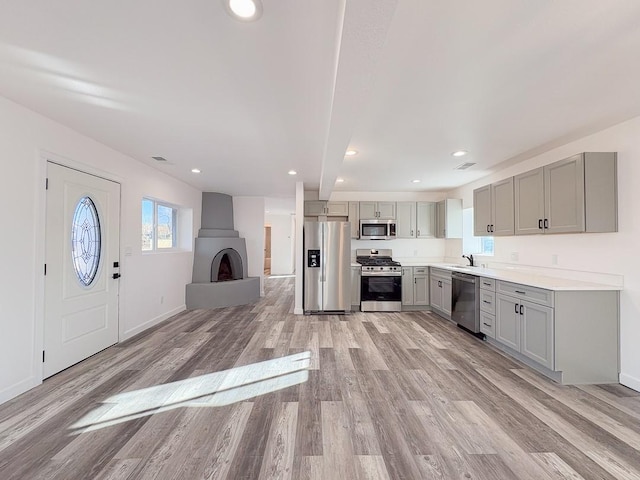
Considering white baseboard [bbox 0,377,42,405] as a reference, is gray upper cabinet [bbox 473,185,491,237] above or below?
above

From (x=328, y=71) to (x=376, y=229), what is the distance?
402 centimetres

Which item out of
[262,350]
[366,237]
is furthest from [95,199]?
[366,237]

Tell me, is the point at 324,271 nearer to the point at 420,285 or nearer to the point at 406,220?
the point at 420,285

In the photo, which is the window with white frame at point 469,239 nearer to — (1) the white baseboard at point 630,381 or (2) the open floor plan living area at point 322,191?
(2) the open floor plan living area at point 322,191

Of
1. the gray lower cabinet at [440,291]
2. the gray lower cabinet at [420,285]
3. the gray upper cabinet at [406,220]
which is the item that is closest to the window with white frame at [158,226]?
the gray upper cabinet at [406,220]

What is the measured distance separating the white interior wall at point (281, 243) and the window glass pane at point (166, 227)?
5.54 meters

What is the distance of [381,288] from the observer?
5.34 meters

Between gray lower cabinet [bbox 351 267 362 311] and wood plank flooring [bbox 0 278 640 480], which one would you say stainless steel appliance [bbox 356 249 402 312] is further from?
wood plank flooring [bbox 0 278 640 480]

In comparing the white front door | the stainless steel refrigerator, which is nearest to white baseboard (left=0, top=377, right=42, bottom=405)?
the white front door

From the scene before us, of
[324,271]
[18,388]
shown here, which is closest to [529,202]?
[324,271]

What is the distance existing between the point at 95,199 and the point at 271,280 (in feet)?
21.4

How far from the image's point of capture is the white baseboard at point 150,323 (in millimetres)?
3792

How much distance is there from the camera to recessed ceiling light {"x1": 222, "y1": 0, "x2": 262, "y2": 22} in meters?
1.33

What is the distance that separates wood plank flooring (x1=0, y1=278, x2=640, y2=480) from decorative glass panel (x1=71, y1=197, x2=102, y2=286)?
957 mm
